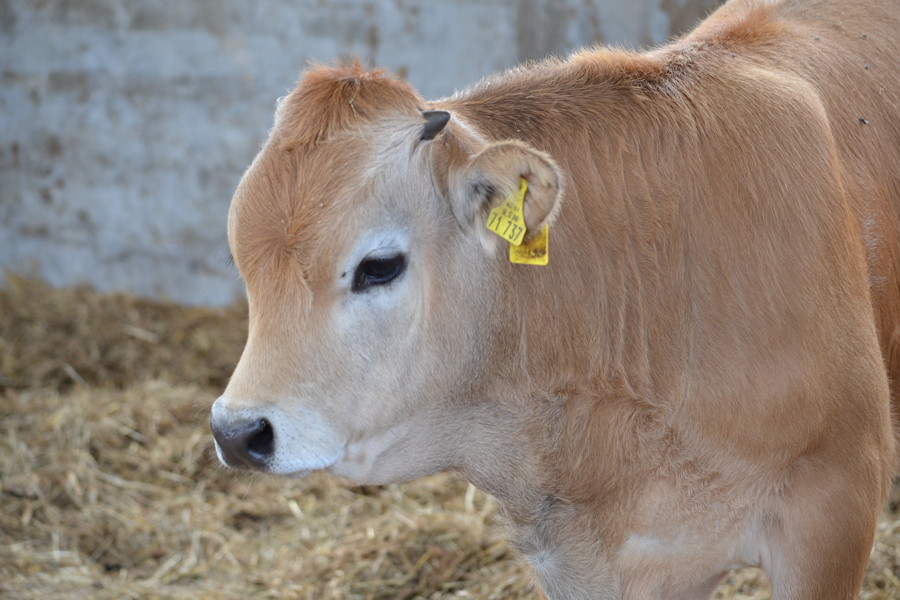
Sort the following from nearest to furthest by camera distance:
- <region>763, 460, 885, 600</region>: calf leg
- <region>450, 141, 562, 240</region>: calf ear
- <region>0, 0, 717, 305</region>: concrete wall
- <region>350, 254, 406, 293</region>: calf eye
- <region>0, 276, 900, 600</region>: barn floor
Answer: <region>450, 141, 562, 240</region>: calf ear < <region>350, 254, 406, 293</region>: calf eye < <region>763, 460, 885, 600</region>: calf leg < <region>0, 276, 900, 600</region>: barn floor < <region>0, 0, 717, 305</region>: concrete wall

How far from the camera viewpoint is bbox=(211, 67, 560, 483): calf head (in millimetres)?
2617

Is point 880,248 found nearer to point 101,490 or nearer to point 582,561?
point 582,561

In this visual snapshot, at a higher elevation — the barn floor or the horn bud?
the horn bud

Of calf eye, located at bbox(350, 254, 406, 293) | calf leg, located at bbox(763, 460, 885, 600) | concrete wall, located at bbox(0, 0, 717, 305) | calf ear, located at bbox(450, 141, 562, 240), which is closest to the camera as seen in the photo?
calf ear, located at bbox(450, 141, 562, 240)

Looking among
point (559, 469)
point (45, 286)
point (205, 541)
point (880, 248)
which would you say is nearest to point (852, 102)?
point (880, 248)

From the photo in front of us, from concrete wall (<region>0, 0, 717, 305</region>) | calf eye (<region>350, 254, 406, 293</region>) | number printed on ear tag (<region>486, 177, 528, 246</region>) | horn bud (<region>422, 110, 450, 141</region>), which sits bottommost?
concrete wall (<region>0, 0, 717, 305</region>)

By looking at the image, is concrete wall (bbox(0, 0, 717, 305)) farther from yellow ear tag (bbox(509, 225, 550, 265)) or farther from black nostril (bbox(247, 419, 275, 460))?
black nostril (bbox(247, 419, 275, 460))

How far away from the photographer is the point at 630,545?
10.1ft

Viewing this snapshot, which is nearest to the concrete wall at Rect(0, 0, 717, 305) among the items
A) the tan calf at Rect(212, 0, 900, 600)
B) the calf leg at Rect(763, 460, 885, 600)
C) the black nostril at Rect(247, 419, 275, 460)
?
the tan calf at Rect(212, 0, 900, 600)

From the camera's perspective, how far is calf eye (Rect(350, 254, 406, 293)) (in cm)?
266

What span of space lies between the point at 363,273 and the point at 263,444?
51 centimetres

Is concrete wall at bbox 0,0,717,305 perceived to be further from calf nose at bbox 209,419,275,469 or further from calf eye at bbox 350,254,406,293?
calf nose at bbox 209,419,275,469

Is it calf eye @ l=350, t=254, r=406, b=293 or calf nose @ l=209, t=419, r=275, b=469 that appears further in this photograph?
calf eye @ l=350, t=254, r=406, b=293

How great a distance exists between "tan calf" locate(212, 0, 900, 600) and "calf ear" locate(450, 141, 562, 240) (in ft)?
0.06
